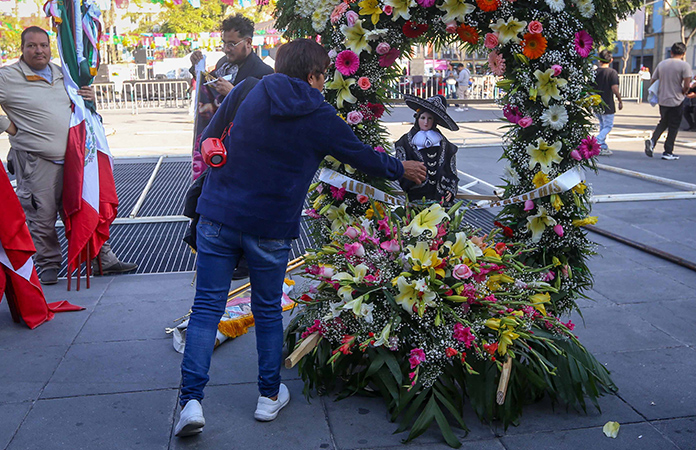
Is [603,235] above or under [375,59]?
under

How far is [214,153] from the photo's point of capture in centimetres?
297

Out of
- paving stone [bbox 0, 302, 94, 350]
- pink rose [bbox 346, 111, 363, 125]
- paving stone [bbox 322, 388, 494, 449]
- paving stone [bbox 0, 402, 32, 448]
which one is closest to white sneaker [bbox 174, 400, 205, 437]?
paving stone [bbox 322, 388, 494, 449]

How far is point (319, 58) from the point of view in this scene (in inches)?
120

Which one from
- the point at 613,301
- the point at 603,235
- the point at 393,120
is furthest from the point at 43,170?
the point at 393,120

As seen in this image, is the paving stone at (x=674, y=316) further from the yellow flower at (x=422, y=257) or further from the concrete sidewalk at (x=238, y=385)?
the yellow flower at (x=422, y=257)

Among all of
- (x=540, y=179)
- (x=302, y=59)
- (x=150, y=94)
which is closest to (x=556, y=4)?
(x=540, y=179)

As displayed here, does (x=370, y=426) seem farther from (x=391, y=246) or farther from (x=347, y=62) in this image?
(x=347, y=62)

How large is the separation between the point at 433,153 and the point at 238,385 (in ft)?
6.46

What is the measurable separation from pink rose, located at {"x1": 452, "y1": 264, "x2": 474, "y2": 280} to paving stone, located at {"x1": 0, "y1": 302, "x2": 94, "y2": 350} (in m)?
2.49

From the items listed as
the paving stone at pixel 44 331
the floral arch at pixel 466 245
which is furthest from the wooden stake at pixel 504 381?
the paving stone at pixel 44 331

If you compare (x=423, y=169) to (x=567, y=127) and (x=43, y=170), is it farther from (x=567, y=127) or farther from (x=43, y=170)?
(x=43, y=170)

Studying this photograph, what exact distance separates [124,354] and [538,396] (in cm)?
236

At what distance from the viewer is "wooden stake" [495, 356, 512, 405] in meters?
3.07

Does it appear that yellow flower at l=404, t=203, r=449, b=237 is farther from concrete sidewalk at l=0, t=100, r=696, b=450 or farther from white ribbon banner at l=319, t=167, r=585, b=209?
concrete sidewalk at l=0, t=100, r=696, b=450
